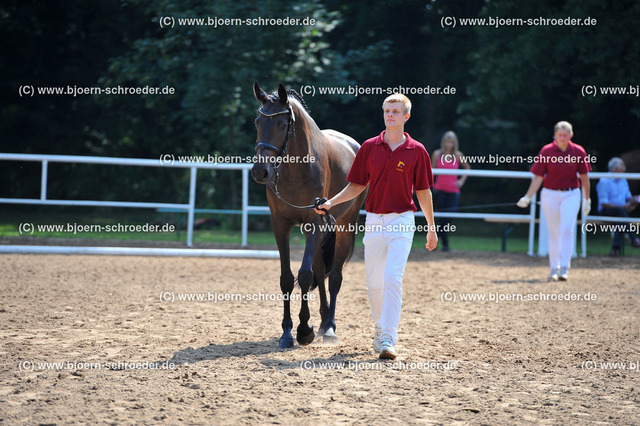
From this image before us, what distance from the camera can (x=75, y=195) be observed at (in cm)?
2077

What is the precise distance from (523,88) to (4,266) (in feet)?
39.4

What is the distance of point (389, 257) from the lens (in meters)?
5.28

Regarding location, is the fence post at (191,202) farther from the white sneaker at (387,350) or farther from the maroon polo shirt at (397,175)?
the white sneaker at (387,350)

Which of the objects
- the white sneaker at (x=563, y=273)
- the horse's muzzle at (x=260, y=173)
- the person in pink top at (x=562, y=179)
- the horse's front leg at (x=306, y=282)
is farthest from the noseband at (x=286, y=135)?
the white sneaker at (x=563, y=273)

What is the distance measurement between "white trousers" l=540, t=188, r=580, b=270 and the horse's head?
5.07m

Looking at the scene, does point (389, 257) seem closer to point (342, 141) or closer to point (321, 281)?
point (321, 281)

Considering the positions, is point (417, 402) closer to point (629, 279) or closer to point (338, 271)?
point (338, 271)

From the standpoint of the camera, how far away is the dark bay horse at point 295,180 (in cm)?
571

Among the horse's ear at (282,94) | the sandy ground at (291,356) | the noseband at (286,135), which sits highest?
the horse's ear at (282,94)

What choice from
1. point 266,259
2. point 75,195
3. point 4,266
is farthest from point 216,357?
point 75,195

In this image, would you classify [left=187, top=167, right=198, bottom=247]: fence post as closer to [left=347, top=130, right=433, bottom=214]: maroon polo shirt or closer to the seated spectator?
[left=347, top=130, right=433, bottom=214]: maroon polo shirt

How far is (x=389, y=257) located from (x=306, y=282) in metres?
0.92

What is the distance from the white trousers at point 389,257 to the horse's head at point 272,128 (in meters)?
0.90

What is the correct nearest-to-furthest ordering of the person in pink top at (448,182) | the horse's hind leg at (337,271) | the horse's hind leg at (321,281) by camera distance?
1. the horse's hind leg at (337,271)
2. the horse's hind leg at (321,281)
3. the person in pink top at (448,182)
